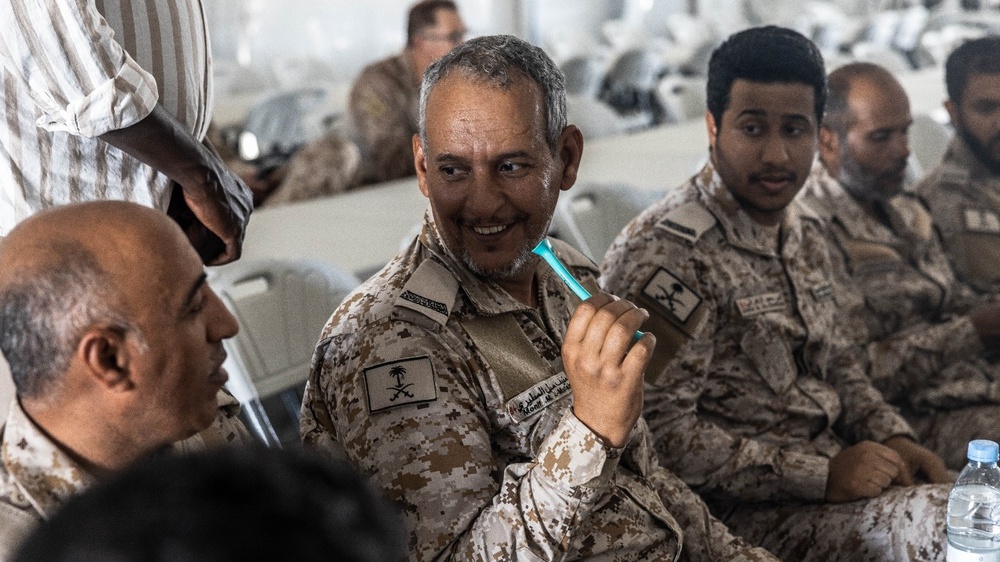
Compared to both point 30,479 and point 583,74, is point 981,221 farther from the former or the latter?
point 583,74

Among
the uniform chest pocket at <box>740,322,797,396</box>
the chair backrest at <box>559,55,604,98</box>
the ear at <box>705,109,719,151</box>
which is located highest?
the ear at <box>705,109,719,151</box>

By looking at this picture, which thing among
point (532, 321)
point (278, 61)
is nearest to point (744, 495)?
point (532, 321)

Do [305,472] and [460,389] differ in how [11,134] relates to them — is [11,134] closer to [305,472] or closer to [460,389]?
[460,389]

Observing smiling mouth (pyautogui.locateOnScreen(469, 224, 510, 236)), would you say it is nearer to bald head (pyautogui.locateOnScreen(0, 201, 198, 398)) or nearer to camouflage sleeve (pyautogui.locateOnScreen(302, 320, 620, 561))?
camouflage sleeve (pyautogui.locateOnScreen(302, 320, 620, 561))

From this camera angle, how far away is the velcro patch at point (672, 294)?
1.65 metres

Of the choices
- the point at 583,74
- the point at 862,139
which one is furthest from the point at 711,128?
the point at 583,74

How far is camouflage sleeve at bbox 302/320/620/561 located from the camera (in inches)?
42.0

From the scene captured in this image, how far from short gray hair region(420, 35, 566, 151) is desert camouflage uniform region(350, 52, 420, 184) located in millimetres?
2793

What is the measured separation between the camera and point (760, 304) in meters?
1.77

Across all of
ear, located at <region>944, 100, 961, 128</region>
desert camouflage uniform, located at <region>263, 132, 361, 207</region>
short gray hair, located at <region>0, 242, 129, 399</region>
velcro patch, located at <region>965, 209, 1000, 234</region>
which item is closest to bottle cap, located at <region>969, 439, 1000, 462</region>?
short gray hair, located at <region>0, 242, 129, 399</region>

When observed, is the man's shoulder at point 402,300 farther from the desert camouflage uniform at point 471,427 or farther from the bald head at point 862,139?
the bald head at point 862,139

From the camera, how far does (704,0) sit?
9289 millimetres

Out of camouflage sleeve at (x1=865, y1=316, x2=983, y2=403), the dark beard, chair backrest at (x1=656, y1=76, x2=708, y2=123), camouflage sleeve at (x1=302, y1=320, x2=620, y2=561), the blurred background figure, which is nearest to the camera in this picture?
the blurred background figure

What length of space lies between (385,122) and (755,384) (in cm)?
272
